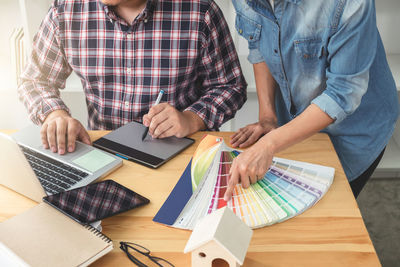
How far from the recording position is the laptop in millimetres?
790

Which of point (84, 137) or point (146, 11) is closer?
point (84, 137)

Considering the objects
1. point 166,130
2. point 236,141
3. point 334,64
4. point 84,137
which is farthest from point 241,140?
point 84,137

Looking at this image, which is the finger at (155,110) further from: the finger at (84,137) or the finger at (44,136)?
the finger at (44,136)

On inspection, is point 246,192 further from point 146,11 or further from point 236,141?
point 146,11

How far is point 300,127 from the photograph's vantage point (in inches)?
36.9

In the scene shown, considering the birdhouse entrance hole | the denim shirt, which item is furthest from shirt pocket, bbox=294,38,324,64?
the birdhouse entrance hole

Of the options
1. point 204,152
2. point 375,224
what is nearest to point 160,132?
point 204,152

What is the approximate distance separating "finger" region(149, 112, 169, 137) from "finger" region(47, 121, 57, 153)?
0.26 m

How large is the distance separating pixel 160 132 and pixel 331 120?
0.46m

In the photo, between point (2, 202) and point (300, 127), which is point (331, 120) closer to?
point (300, 127)

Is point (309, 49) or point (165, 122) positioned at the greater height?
point (309, 49)

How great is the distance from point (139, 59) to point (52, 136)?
415mm

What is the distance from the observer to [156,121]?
1089mm

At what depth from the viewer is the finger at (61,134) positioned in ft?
3.37
